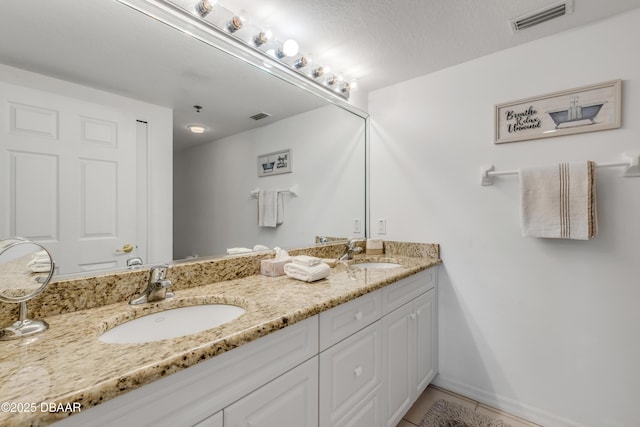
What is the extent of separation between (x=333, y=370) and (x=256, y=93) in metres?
1.40

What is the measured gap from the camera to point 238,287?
1217mm

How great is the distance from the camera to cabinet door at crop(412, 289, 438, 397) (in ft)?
5.49

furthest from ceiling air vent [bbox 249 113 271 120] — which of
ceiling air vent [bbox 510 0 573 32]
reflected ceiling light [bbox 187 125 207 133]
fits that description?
ceiling air vent [bbox 510 0 573 32]

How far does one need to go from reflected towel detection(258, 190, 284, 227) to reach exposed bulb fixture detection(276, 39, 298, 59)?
0.75 meters

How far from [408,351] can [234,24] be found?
1.88 metres

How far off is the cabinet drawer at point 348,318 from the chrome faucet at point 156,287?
0.59m

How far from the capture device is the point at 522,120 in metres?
1.63

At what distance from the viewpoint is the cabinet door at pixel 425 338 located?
1.67 metres

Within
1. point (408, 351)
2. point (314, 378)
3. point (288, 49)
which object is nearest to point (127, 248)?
point (314, 378)

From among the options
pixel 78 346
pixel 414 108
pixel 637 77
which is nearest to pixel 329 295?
pixel 78 346

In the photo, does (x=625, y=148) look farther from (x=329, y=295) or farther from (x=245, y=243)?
(x=245, y=243)

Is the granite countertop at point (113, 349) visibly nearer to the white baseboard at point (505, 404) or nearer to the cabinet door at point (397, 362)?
the cabinet door at point (397, 362)

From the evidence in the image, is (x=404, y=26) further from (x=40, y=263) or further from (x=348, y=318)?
(x=40, y=263)

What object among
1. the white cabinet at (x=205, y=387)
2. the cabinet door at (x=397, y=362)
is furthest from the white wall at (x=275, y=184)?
the cabinet door at (x=397, y=362)
